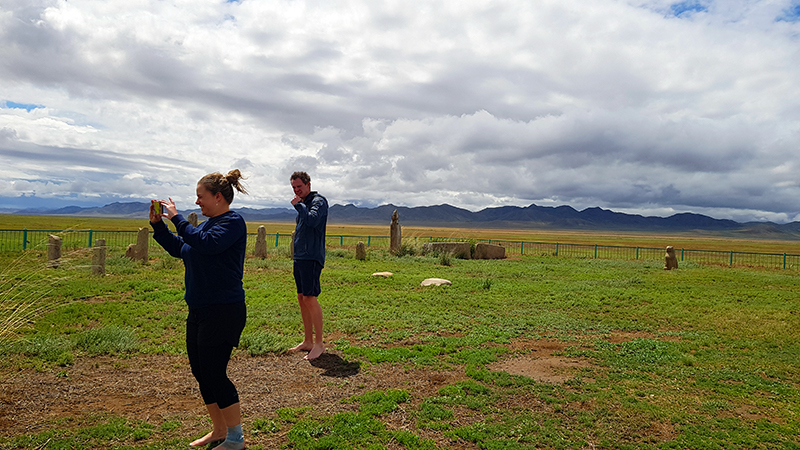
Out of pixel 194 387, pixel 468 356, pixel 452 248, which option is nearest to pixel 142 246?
pixel 194 387

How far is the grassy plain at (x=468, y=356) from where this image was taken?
4059 mm

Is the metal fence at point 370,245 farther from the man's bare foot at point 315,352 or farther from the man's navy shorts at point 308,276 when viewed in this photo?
the man's bare foot at point 315,352

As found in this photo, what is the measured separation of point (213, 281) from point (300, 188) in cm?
264

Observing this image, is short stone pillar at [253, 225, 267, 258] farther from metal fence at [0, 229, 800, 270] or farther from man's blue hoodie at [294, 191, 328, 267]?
man's blue hoodie at [294, 191, 328, 267]

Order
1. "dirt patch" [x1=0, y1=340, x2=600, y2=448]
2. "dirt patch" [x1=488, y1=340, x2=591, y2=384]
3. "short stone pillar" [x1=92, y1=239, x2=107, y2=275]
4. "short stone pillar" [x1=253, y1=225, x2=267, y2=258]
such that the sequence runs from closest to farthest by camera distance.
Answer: "dirt patch" [x1=0, y1=340, x2=600, y2=448] < "dirt patch" [x1=488, y1=340, x2=591, y2=384] < "short stone pillar" [x1=92, y1=239, x2=107, y2=275] < "short stone pillar" [x1=253, y1=225, x2=267, y2=258]

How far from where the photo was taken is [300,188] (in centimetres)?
596

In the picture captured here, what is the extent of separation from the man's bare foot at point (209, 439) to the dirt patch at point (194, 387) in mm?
227

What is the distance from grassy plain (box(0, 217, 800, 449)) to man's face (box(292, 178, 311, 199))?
217 centimetres

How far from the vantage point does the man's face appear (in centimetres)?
595

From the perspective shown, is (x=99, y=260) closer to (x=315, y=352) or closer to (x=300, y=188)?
(x=315, y=352)

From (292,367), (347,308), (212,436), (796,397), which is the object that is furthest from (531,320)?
(212,436)

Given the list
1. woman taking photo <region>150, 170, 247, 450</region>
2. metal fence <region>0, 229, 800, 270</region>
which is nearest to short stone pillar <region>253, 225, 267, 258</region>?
metal fence <region>0, 229, 800, 270</region>

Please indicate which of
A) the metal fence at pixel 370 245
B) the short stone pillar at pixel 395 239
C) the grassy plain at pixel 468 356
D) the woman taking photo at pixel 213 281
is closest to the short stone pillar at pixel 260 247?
the metal fence at pixel 370 245

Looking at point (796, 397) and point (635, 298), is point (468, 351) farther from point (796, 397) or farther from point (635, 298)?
point (635, 298)
